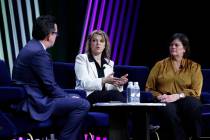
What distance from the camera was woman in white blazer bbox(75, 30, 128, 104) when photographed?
541cm

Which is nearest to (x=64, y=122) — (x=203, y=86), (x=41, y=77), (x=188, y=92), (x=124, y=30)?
(x=41, y=77)

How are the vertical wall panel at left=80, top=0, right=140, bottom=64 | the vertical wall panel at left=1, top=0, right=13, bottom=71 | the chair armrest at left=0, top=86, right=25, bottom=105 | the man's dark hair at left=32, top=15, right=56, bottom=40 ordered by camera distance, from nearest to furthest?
1. the chair armrest at left=0, top=86, right=25, bottom=105
2. the man's dark hair at left=32, top=15, right=56, bottom=40
3. the vertical wall panel at left=1, top=0, right=13, bottom=71
4. the vertical wall panel at left=80, top=0, right=140, bottom=64

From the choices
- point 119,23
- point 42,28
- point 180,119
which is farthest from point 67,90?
point 119,23

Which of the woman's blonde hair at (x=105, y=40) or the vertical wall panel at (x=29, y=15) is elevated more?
the vertical wall panel at (x=29, y=15)

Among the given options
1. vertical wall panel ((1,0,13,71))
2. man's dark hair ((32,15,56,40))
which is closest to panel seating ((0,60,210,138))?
man's dark hair ((32,15,56,40))

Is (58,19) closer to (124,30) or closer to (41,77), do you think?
→ (124,30)

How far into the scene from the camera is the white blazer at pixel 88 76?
18.1 ft

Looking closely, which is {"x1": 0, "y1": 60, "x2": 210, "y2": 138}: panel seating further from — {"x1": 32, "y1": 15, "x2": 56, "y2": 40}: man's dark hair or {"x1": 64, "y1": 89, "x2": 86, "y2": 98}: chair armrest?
{"x1": 32, "y1": 15, "x2": 56, "y2": 40}: man's dark hair

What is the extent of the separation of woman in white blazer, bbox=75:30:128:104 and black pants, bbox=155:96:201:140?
431 millimetres

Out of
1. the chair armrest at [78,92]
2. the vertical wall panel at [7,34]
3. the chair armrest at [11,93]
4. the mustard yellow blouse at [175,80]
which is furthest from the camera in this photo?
the vertical wall panel at [7,34]

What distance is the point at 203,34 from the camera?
6.93m

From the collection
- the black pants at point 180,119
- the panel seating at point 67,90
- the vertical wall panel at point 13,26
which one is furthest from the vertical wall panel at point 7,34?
the black pants at point 180,119

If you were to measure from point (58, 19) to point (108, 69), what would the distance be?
1.34 metres

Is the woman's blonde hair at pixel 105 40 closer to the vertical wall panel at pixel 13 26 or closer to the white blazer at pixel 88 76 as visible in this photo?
the white blazer at pixel 88 76
